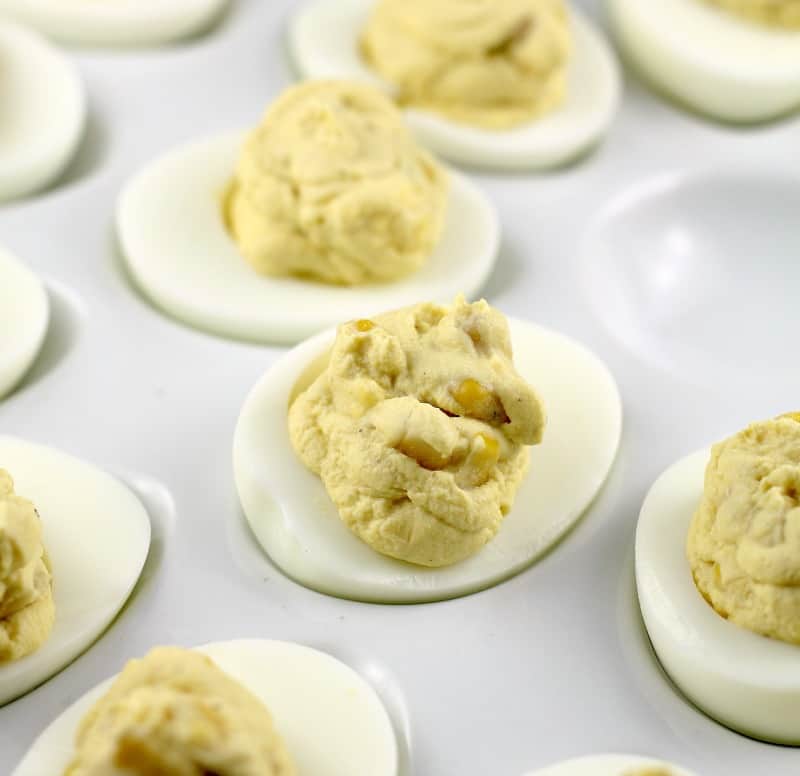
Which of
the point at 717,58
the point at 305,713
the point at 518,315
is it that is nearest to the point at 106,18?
the point at 518,315

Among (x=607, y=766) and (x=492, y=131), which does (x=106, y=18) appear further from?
(x=607, y=766)

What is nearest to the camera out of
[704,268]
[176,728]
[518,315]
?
[176,728]

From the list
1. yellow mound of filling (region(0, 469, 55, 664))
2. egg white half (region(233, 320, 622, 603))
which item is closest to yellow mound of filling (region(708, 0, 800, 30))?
egg white half (region(233, 320, 622, 603))

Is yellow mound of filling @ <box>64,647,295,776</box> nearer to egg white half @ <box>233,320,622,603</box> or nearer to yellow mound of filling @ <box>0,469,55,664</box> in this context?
yellow mound of filling @ <box>0,469,55,664</box>

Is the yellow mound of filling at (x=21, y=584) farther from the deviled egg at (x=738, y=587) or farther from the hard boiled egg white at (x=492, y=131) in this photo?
the hard boiled egg white at (x=492, y=131)

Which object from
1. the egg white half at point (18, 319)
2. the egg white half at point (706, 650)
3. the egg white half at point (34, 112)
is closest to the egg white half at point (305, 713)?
the egg white half at point (706, 650)

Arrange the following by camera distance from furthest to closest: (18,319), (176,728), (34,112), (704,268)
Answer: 1. (704,268)
2. (34,112)
3. (18,319)
4. (176,728)

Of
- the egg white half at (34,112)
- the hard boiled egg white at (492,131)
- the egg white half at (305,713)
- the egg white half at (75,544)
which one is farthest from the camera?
the hard boiled egg white at (492,131)
